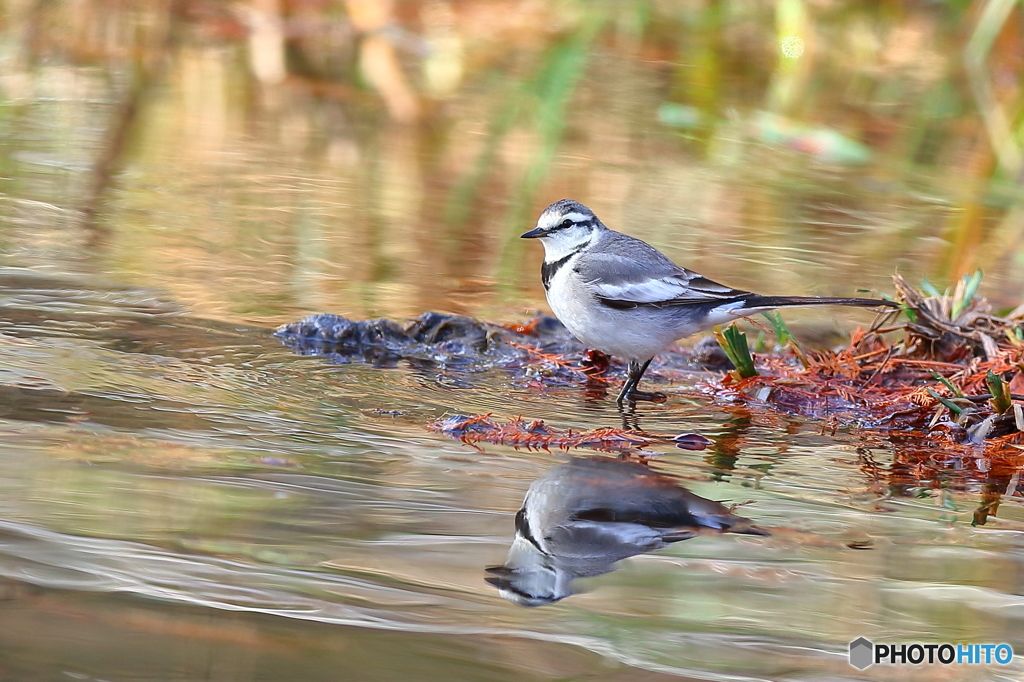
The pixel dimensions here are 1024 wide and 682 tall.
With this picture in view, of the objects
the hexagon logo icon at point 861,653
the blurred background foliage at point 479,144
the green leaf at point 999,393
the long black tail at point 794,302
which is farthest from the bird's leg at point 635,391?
the hexagon logo icon at point 861,653

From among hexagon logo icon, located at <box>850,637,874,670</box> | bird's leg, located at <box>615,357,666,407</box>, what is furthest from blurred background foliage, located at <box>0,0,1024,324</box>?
hexagon logo icon, located at <box>850,637,874,670</box>

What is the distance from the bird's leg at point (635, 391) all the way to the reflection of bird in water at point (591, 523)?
90 cm

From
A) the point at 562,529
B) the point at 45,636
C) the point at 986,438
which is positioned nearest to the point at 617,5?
the point at 986,438

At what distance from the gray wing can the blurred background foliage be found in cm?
65

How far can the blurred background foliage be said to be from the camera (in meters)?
6.22

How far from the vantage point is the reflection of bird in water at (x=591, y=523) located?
2954mm

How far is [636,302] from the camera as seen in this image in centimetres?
501

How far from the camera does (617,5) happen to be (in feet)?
48.7

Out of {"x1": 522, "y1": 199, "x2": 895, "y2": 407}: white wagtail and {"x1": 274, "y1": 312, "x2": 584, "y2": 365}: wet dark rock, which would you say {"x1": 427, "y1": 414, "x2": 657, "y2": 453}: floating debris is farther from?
{"x1": 274, "y1": 312, "x2": 584, "y2": 365}: wet dark rock

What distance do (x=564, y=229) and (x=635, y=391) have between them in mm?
962

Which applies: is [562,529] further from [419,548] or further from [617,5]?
[617,5]

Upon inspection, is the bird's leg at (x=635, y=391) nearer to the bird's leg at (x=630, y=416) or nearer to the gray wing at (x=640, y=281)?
the bird's leg at (x=630, y=416)

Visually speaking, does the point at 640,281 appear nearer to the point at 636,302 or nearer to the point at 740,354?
the point at 636,302

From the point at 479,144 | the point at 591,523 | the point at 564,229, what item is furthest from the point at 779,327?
the point at 479,144
